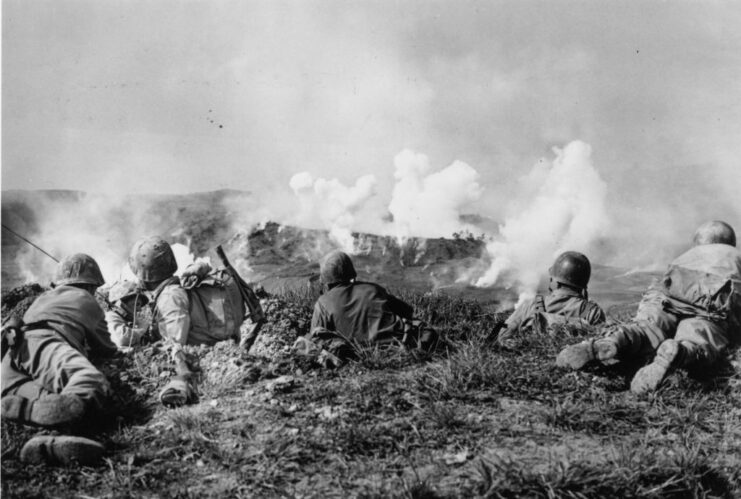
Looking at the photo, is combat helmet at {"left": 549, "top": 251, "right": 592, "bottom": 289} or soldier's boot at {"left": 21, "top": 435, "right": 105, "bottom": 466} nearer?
soldier's boot at {"left": 21, "top": 435, "right": 105, "bottom": 466}

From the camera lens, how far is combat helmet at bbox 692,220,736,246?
6.77m

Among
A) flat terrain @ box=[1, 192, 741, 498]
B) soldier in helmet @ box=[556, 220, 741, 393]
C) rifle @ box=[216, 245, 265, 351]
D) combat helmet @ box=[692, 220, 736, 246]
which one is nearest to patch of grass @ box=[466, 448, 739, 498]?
flat terrain @ box=[1, 192, 741, 498]

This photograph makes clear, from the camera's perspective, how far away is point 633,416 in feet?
16.4

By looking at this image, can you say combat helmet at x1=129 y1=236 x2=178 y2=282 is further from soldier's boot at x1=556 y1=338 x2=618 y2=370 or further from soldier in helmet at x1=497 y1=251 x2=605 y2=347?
soldier's boot at x1=556 y1=338 x2=618 y2=370

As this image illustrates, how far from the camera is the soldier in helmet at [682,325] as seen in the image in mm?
5504

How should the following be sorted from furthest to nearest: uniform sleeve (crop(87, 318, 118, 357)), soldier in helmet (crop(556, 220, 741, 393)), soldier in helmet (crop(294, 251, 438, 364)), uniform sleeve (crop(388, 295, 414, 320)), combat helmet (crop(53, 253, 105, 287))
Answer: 1. uniform sleeve (crop(388, 295, 414, 320))
2. soldier in helmet (crop(294, 251, 438, 364))
3. combat helmet (crop(53, 253, 105, 287))
4. uniform sleeve (crop(87, 318, 118, 357))
5. soldier in helmet (crop(556, 220, 741, 393))

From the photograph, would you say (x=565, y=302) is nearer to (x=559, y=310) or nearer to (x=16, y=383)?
(x=559, y=310)

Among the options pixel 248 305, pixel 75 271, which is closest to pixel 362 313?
pixel 248 305

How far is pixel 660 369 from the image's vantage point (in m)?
5.41

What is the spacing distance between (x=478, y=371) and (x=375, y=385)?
85cm

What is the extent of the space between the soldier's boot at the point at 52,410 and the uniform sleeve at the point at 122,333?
5.74ft

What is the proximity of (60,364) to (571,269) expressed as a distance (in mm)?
5662

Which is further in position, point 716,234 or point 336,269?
point 336,269

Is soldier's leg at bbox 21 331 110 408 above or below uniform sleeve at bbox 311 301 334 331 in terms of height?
below
